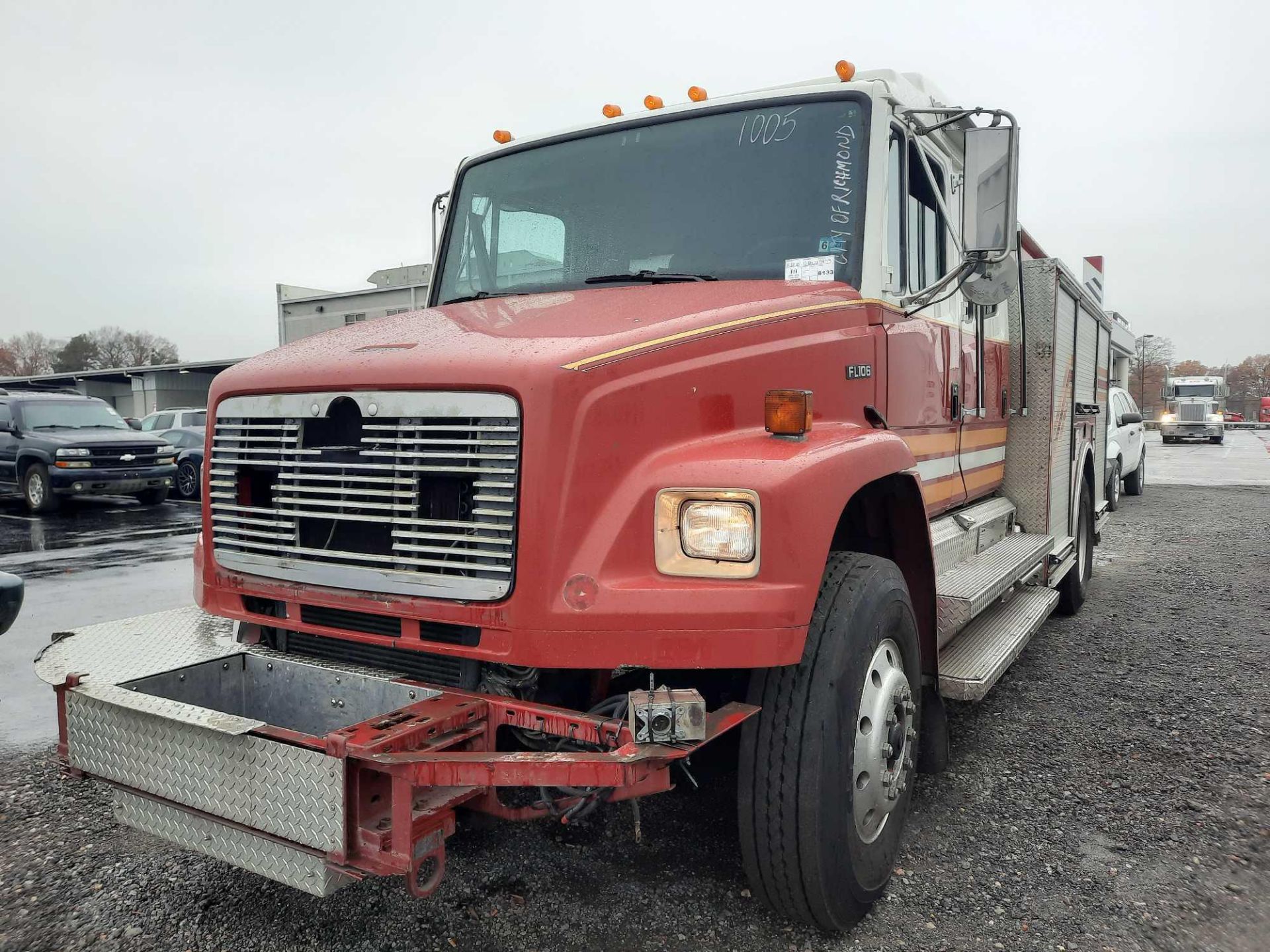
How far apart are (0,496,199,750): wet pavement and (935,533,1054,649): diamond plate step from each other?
4.12 m

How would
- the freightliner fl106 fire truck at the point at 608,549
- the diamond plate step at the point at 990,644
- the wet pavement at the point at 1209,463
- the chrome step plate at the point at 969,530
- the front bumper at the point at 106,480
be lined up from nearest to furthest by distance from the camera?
the freightliner fl106 fire truck at the point at 608,549 → the diamond plate step at the point at 990,644 → the chrome step plate at the point at 969,530 → the front bumper at the point at 106,480 → the wet pavement at the point at 1209,463

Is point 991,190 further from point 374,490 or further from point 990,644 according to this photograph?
point 374,490

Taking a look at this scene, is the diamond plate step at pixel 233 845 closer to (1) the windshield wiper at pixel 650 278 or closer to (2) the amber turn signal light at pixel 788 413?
(2) the amber turn signal light at pixel 788 413

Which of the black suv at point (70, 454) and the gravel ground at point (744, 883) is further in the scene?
the black suv at point (70, 454)

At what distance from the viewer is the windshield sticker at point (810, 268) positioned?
338 centimetres

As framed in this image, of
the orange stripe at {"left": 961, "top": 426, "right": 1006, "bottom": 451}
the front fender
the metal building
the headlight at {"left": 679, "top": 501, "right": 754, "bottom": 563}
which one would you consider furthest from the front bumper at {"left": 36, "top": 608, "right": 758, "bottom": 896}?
the metal building

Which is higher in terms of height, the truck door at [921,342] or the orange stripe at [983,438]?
the truck door at [921,342]

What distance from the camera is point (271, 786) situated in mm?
2393

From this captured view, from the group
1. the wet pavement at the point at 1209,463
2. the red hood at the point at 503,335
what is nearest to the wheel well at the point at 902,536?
the red hood at the point at 503,335

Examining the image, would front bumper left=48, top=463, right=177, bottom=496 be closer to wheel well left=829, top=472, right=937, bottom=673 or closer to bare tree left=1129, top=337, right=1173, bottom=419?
wheel well left=829, top=472, right=937, bottom=673

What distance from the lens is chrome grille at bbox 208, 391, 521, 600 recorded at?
2.49 metres

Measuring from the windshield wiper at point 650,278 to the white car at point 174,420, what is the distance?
56.1 feet

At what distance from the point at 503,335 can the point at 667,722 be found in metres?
1.22

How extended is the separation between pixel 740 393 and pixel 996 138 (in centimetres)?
138
